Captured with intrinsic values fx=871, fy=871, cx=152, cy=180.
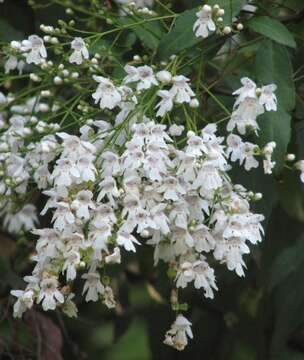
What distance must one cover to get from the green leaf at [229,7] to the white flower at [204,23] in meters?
0.06

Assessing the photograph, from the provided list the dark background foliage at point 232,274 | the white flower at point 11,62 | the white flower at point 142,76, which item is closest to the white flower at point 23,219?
the dark background foliage at point 232,274

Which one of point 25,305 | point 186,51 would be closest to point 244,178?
point 186,51

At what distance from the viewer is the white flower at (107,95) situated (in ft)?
5.84

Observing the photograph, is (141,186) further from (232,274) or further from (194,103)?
(232,274)

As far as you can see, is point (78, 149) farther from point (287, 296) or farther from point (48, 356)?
point (287, 296)

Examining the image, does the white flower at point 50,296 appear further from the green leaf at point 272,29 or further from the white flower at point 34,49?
the green leaf at point 272,29

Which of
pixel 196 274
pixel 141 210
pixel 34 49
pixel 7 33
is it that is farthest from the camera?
pixel 7 33

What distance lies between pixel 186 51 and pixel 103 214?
0.51 metres

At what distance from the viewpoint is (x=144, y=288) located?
11.3 ft

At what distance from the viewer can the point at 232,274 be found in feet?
8.97

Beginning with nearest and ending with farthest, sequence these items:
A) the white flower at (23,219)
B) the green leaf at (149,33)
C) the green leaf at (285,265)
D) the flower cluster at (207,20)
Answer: the flower cluster at (207,20)
the green leaf at (149,33)
the white flower at (23,219)
the green leaf at (285,265)

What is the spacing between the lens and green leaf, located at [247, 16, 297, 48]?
1.90 metres

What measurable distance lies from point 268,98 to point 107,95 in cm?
33

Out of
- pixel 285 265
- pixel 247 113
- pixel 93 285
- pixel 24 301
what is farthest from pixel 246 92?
pixel 285 265
